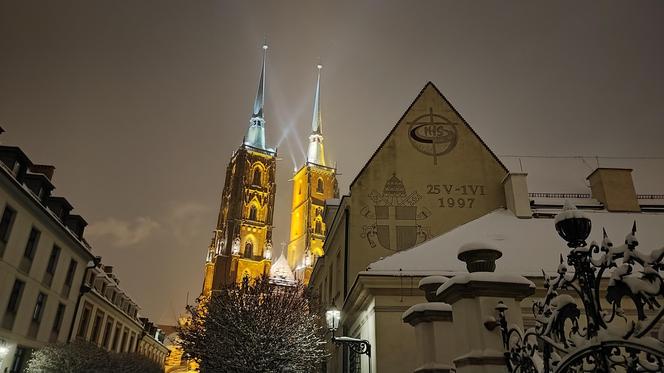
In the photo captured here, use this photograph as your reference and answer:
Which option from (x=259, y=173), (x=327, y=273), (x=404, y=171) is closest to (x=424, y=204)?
(x=404, y=171)

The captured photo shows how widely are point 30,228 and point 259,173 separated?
70533 millimetres

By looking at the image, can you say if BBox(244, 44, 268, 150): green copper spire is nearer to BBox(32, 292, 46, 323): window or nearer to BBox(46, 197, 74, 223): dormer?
BBox(46, 197, 74, 223): dormer

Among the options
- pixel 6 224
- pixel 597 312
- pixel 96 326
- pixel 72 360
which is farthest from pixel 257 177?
pixel 597 312

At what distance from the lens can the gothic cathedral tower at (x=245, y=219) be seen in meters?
83.0

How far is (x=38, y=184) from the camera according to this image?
25.1 metres

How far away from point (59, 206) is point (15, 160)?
242 inches

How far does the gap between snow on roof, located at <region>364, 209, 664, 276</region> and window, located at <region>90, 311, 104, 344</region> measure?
97.0 ft

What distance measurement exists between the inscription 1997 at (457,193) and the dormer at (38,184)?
21.0m

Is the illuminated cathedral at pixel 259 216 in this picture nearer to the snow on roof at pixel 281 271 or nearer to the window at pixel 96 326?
the snow on roof at pixel 281 271

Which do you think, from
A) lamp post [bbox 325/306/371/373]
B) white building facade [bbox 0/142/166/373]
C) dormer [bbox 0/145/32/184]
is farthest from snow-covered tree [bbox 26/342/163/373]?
lamp post [bbox 325/306/371/373]

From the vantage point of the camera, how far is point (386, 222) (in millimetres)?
17734

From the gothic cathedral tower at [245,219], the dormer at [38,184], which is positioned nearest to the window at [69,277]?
the dormer at [38,184]

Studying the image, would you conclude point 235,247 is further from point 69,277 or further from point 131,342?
point 69,277

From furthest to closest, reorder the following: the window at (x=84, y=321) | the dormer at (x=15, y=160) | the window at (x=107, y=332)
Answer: the window at (x=107, y=332)
the window at (x=84, y=321)
the dormer at (x=15, y=160)
